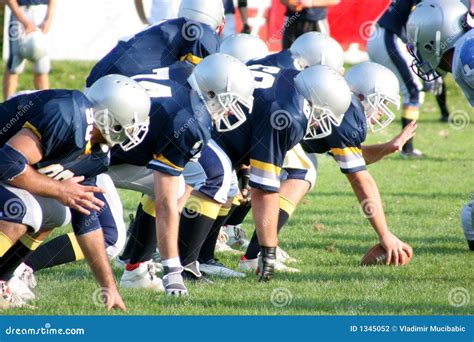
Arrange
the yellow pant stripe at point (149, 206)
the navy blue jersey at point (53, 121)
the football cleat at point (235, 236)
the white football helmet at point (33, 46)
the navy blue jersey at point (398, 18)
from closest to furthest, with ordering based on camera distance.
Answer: the navy blue jersey at point (53, 121) → the yellow pant stripe at point (149, 206) → the football cleat at point (235, 236) → the navy blue jersey at point (398, 18) → the white football helmet at point (33, 46)

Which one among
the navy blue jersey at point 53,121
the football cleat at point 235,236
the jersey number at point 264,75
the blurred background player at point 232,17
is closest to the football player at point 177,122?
Result: the jersey number at point 264,75

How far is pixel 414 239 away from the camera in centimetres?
686

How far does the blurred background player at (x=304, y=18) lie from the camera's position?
11570mm

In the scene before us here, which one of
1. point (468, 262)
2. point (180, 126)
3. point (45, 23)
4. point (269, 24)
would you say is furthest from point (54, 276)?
point (269, 24)

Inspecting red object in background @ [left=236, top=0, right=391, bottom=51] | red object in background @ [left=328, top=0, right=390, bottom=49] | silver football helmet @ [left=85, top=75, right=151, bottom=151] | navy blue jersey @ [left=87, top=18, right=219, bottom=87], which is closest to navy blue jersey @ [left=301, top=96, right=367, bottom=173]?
navy blue jersey @ [left=87, top=18, right=219, bottom=87]


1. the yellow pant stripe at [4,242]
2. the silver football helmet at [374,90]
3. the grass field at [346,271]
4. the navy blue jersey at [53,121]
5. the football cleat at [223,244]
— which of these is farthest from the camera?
the football cleat at [223,244]

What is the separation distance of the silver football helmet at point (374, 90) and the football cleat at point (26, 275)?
2.09 m

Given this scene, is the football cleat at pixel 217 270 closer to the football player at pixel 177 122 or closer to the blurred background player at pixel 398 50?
the football player at pixel 177 122

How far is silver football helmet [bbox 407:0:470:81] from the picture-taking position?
5523mm

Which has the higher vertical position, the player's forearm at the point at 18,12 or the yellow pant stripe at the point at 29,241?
the yellow pant stripe at the point at 29,241

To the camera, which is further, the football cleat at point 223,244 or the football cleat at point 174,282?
the football cleat at point 223,244

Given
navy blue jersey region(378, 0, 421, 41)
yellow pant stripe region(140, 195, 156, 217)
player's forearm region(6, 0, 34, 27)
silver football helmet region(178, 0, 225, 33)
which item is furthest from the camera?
player's forearm region(6, 0, 34, 27)

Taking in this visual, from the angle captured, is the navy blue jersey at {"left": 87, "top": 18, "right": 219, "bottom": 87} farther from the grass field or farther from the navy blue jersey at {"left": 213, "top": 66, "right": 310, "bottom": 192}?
the grass field

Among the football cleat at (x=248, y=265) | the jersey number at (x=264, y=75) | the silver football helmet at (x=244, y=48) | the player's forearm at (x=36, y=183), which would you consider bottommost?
the football cleat at (x=248, y=265)
